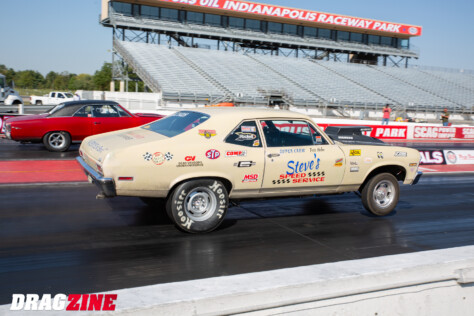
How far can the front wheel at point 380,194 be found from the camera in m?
7.04

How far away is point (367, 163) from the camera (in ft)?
22.5

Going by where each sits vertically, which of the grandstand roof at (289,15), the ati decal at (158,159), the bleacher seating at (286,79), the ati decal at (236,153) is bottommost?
the ati decal at (158,159)

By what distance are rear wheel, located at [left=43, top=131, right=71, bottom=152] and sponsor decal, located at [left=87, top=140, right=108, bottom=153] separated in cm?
707

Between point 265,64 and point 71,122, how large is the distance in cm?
3274

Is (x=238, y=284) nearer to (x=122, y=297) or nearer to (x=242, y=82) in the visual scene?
(x=122, y=297)

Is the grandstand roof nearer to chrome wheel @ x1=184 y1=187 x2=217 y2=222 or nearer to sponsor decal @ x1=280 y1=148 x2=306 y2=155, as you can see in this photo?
sponsor decal @ x1=280 y1=148 x2=306 y2=155

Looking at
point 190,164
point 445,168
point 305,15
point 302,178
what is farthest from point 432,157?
point 305,15

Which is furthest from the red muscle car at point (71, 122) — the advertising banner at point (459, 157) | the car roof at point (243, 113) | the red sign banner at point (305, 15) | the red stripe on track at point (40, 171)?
the red sign banner at point (305, 15)

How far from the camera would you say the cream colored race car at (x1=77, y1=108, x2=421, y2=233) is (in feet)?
17.7

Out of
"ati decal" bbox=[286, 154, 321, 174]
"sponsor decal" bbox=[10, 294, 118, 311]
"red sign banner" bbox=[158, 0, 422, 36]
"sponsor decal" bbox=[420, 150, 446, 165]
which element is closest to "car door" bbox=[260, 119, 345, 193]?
"ati decal" bbox=[286, 154, 321, 174]

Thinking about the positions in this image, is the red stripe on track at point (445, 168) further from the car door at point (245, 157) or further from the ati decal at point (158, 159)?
the ati decal at point (158, 159)

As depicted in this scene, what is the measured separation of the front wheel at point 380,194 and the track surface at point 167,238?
0.60ft

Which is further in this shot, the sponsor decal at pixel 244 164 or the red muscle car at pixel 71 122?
the red muscle car at pixel 71 122

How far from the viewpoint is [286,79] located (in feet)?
134
